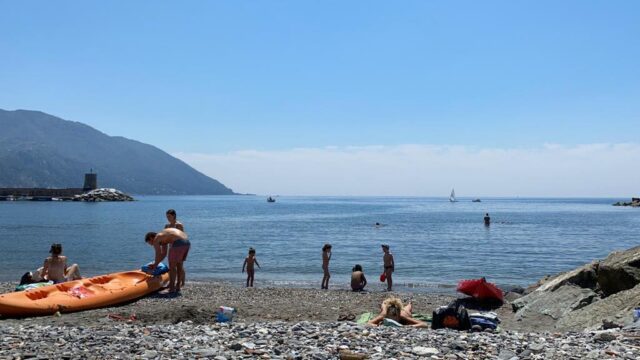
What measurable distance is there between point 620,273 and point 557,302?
161cm

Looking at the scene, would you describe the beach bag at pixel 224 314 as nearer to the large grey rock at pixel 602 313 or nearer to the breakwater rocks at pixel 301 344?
the breakwater rocks at pixel 301 344

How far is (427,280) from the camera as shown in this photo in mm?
25484

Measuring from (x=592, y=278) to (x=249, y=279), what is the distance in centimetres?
1252

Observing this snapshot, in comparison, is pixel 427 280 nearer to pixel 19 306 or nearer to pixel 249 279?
pixel 249 279

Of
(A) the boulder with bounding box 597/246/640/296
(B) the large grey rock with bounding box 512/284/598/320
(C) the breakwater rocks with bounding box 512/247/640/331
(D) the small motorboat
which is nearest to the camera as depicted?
(C) the breakwater rocks with bounding box 512/247/640/331

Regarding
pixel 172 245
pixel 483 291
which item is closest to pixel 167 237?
pixel 172 245

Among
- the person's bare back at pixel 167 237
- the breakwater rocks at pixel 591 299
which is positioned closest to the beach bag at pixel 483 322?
the breakwater rocks at pixel 591 299

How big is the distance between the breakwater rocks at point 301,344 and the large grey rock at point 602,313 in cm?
180

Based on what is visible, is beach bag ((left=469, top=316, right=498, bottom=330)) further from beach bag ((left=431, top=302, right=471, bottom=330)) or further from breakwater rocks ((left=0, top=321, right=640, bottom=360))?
breakwater rocks ((left=0, top=321, right=640, bottom=360))

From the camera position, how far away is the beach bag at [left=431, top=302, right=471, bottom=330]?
10.5 m

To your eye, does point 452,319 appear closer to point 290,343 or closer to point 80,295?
point 290,343

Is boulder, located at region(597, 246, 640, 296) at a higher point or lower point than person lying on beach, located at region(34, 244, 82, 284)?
higher

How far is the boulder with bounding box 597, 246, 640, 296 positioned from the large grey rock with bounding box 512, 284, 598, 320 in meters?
0.38

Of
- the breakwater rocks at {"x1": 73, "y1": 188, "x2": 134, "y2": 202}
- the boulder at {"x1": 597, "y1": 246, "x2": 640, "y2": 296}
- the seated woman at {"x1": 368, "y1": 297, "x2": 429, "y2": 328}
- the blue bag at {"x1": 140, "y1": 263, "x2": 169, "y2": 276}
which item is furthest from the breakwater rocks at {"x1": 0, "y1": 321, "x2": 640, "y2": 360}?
the breakwater rocks at {"x1": 73, "y1": 188, "x2": 134, "y2": 202}
